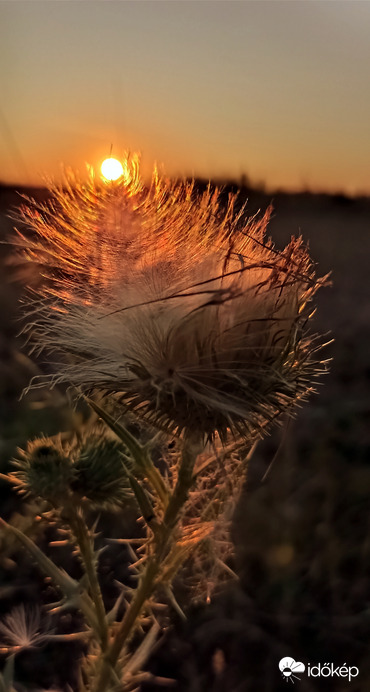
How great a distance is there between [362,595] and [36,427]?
1.89 meters

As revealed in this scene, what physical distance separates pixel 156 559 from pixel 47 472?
0.96 ft

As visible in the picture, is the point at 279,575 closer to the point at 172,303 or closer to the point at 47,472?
the point at 47,472

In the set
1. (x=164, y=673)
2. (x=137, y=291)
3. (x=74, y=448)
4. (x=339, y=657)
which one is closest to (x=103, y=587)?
(x=164, y=673)

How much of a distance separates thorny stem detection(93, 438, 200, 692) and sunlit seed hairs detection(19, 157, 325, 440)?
0.06 m

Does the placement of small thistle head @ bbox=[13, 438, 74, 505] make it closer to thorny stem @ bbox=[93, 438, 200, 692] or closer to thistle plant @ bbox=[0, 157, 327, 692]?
thistle plant @ bbox=[0, 157, 327, 692]

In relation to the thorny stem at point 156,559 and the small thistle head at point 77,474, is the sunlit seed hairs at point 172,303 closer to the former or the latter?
the thorny stem at point 156,559

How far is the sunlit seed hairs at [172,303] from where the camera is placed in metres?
1.00

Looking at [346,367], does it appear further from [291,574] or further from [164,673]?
[164,673]

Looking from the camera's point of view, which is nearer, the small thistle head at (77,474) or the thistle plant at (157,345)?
the thistle plant at (157,345)

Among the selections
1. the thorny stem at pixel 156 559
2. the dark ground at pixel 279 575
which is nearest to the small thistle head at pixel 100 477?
the thorny stem at pixel 156 559

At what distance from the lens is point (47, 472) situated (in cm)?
116

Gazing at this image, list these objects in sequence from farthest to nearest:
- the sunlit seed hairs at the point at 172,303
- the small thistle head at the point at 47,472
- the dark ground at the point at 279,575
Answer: the dark ground at the point at 279,575 < the small thistle head at the point at 47,472 < the sunlit seed hairs at the point at 172,303

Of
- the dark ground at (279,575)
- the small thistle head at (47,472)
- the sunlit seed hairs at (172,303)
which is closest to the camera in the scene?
the sunlit seed hairs at (172,303)

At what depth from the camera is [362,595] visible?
2.98m
